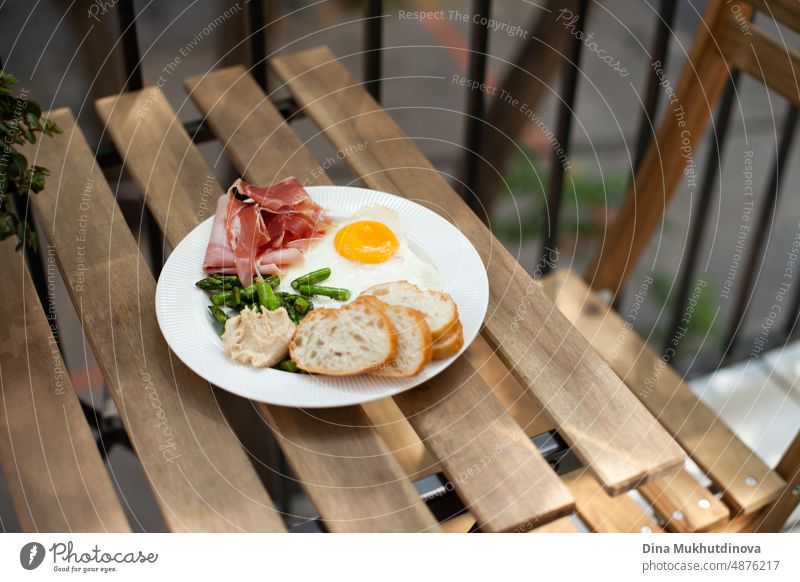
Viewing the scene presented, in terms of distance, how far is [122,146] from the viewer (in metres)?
1.22

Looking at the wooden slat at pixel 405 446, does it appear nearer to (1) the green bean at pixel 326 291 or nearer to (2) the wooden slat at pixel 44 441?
(1) the green bean at pixel 326 291

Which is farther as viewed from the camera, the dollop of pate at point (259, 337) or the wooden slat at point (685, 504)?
the wooden slat at point (685, 504)

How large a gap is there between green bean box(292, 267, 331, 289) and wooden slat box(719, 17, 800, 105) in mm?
739

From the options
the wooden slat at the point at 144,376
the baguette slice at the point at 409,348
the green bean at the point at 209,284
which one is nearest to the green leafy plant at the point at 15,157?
the wooden slat at the point at 144,376

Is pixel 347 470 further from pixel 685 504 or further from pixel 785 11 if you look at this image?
pixel 785 11

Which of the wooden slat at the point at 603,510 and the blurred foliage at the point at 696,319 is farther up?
the blurred foliage at the point at 696,319

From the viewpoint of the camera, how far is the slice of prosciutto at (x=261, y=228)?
3.24ft

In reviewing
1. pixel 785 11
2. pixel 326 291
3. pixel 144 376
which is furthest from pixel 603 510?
pixel 785 11

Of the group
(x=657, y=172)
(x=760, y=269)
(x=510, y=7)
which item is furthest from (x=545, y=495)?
(x=510, y=7)

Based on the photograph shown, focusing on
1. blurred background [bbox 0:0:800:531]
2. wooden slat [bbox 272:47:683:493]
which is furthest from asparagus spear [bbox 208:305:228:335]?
blurred background [bbox 0:0:800:531]

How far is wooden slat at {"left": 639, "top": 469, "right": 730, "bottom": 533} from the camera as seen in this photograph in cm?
115

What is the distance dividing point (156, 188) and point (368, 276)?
32 centimetres


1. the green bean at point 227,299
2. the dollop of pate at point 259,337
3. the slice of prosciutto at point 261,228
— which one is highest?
the slice of prosciutto at point 261,228
